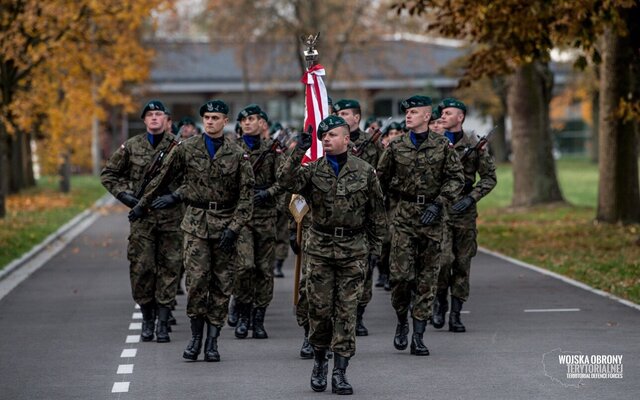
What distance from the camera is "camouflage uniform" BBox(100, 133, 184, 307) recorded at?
1306cm

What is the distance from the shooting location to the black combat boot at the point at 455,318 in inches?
522

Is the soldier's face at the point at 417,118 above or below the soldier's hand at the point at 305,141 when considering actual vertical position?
above

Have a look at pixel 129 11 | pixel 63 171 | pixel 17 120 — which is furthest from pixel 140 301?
pixel 63 171

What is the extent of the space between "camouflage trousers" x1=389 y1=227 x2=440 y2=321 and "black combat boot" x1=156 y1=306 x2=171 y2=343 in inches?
86.8

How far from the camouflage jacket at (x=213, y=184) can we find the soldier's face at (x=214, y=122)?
14 centimetres

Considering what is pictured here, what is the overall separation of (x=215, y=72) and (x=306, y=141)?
74.9 metres

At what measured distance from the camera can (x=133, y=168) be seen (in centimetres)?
1321

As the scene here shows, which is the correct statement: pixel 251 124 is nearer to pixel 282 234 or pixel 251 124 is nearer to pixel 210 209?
pixel 210 209

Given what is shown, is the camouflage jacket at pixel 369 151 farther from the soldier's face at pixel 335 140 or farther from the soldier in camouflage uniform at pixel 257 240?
the soldier's face at pixel 335 140

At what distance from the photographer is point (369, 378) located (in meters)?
10.6

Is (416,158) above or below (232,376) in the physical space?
above

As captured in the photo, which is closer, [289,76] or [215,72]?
[289,76]

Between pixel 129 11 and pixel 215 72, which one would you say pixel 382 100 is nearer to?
pixel 215 72

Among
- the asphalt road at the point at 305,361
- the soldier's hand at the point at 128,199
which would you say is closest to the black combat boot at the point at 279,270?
the asphalt road at the point at 305,361
